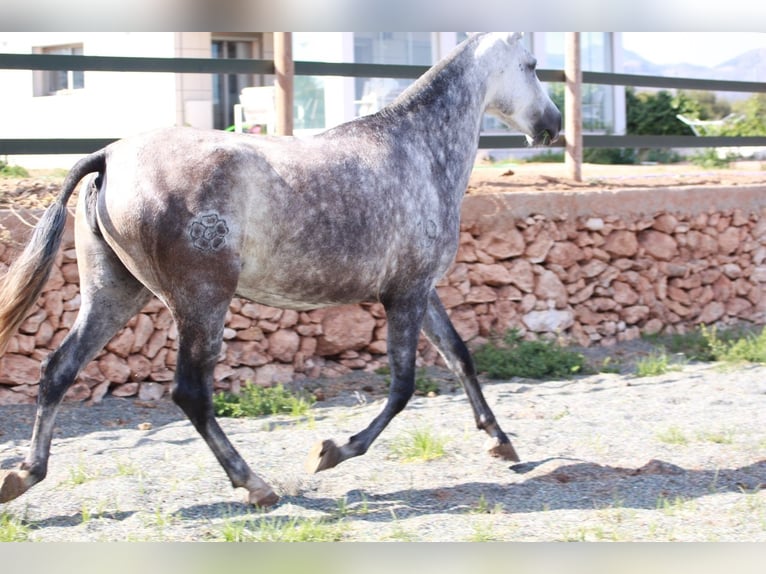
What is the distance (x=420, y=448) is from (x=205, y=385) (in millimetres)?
1369

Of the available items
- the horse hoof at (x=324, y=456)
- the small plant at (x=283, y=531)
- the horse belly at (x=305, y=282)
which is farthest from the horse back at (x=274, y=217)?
the small plant at (x=283, y=531)

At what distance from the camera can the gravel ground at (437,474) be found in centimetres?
434

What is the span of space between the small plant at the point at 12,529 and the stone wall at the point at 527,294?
2.30 meters

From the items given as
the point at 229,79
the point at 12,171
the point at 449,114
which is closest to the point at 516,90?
the point at 449,114

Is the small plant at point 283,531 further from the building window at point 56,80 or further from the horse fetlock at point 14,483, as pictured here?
the building window at point 56,80

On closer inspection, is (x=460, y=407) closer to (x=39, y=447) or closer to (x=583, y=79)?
(x=39, y=447)

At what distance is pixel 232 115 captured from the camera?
65.1 ft

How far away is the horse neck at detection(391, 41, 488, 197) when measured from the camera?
528 centimetres

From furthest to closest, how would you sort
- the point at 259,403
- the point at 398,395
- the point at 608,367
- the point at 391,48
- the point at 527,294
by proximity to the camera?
1. the point at 391,48
2. the point at 527,294
3. the point at 608,367
4. the point at 259,403
5. the point at 398,395

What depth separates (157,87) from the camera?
16625mm

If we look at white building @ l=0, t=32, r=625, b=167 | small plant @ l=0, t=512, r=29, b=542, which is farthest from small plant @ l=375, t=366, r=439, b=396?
white building @ l=0, t=32, r=625, b=167

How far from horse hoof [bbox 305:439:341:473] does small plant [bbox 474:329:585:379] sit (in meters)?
3.02

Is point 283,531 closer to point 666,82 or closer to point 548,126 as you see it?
point 548,126
